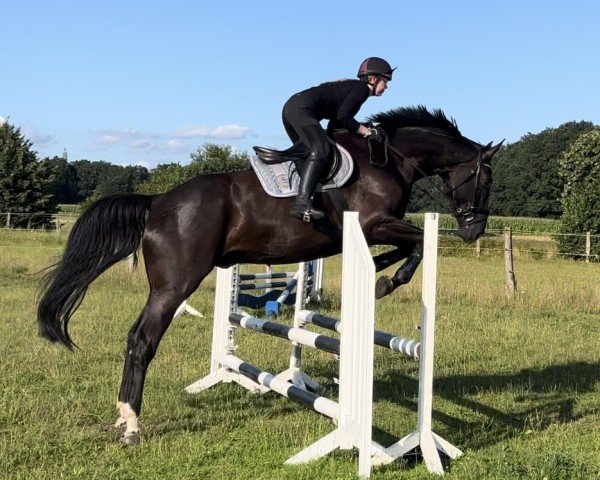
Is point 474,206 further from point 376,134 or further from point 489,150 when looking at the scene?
point 376,134

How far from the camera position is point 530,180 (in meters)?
68.9

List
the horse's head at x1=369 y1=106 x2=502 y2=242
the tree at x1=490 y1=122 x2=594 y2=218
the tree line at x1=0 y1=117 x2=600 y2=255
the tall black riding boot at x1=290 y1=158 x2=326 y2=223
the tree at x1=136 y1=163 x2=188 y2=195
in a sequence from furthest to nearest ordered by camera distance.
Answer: the tree at x1=490 y1=122 x2=594 y2=218, the tree at x1=136 y1=163 x2=188 y2=195, the tree line at x1=0 y1=117 x2=600 y2=255, the horse's head at x1=369 y1=106 x2=502 y2=242, the tall black riding boot at x1=290 y1=158 x2=326 y2=223

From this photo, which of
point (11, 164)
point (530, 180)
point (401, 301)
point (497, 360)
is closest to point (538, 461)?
point (497, 360)

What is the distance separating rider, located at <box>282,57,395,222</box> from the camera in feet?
15.1

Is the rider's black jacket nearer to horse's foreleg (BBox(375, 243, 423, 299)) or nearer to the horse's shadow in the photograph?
horse's foreleg (BBox(375, 243, 423, 299))

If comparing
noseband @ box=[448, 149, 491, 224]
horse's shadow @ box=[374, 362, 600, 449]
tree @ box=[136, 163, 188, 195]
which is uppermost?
tree @ box=[136, 163, 188, 195]

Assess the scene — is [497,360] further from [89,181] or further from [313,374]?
[89,181]

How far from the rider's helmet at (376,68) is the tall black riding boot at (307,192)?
804 millimetres

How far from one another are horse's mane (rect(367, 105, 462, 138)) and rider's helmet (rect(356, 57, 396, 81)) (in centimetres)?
55

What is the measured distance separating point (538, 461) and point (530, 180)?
69.2m

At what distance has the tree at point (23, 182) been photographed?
1506 inches

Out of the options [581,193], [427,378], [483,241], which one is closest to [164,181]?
[483,241]

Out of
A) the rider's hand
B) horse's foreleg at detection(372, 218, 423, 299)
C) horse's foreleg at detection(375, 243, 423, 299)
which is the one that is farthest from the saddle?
horse's foreleg at detection(375, 243, 423, 299)

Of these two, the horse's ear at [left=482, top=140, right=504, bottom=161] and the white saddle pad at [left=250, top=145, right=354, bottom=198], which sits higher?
the horse's ear at [left=482, top=140, right=504, bottom=161]
